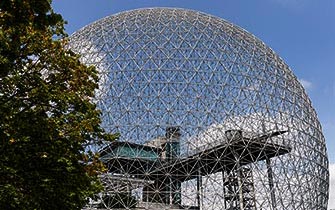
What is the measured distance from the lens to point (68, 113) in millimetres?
10711

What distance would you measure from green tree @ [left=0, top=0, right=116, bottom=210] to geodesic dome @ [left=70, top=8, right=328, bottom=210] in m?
19.5

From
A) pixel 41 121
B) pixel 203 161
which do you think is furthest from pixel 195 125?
pixel 41 121

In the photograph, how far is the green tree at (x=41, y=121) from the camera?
29.8ft

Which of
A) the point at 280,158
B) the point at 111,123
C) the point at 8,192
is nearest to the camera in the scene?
the point at 8,192

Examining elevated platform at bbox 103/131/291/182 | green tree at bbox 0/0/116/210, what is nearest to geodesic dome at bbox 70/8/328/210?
elevated platform at bbox 103/131/291/182

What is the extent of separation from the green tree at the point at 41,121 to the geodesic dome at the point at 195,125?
1946 centimetres

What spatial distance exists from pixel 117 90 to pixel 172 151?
6532 millimetres

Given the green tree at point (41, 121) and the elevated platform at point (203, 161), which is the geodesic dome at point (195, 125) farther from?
the green tree at point (41, 121)

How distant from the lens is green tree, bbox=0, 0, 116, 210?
9078 millimetres

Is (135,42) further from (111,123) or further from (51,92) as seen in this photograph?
(51,92)

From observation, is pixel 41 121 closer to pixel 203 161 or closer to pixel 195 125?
pixel 195 125

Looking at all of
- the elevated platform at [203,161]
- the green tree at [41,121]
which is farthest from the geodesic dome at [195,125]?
the green tree at [41,121]

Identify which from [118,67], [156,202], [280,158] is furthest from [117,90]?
[280,158]

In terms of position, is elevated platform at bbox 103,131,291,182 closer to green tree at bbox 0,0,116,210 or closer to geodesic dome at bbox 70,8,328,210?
geodesic dome at bbox 70,8,328,210
